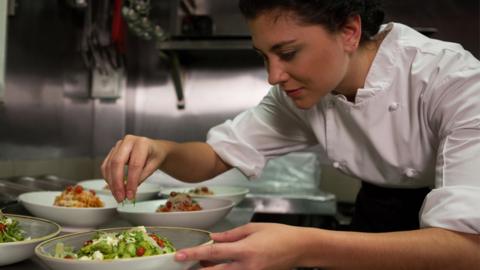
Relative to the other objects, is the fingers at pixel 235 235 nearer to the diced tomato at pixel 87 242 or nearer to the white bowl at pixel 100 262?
the white bowl at pixel 100 262

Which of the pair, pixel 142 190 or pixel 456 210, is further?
pixel 142 190

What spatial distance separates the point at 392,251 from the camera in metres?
0.97

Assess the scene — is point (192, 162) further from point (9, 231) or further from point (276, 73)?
point (9, 231)

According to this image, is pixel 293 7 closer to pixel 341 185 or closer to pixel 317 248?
pixel 317 248

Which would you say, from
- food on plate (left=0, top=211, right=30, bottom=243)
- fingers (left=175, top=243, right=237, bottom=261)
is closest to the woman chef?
fingers (left=175, top=243, right=237, bottom=261)

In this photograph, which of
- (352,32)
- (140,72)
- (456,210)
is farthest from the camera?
(140,72)

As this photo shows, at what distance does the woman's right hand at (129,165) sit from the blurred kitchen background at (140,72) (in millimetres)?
1216

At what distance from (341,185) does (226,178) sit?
80 centimetres

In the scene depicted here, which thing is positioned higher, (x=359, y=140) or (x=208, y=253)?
(x=359, y=140)

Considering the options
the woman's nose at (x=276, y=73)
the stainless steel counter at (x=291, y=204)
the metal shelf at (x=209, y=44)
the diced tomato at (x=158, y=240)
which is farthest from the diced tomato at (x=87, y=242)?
the metal shelf at (x=209, y=44)

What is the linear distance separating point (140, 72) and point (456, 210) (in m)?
2.48

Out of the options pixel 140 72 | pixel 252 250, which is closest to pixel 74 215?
pixel 252 250

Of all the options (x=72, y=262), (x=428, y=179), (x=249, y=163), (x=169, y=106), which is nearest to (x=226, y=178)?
(x=169, y=106)

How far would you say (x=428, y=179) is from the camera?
1.43 metres
